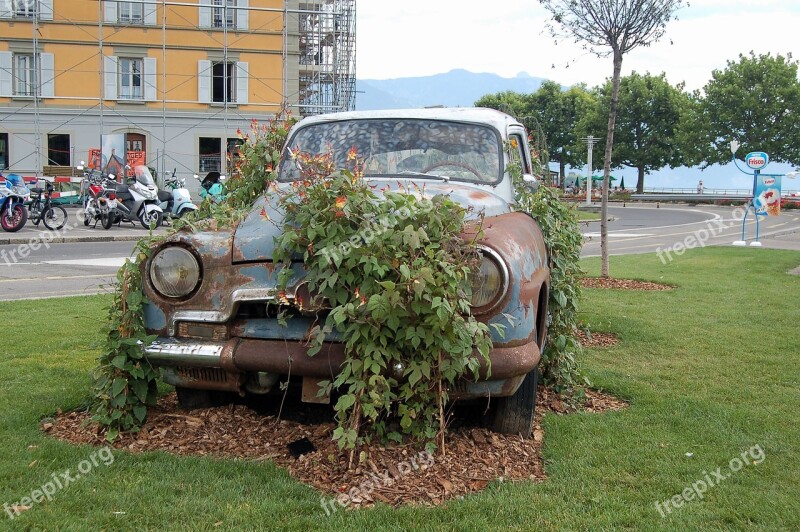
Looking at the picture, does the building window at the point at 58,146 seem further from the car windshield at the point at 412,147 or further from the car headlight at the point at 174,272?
the car headlight at the point at 174,272

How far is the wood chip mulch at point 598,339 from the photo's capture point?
7168 millimetres

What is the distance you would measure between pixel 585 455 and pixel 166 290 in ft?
7.88

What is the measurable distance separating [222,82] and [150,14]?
4.36m

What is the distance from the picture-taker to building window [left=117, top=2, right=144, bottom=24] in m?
35.4

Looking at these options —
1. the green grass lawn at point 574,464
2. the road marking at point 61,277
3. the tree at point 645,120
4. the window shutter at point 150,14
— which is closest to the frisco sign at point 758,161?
the green grass lawn at point 574,464

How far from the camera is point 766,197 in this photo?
67.3 ft

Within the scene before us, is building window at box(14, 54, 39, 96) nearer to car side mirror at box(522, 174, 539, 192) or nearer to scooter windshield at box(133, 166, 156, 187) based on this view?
scooter windshield at box(133, 166, 156, 187)

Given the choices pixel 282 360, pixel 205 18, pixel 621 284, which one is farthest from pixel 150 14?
pixel 282 360

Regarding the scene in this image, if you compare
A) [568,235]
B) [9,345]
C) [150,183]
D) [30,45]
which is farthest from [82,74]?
[568,235]

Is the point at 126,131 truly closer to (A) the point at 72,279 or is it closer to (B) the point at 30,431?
(A) the point at 72,279

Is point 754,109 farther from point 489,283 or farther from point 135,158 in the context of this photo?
point 489,283

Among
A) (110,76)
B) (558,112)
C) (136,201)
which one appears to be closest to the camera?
(136,201)

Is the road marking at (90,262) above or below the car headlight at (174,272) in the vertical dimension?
below

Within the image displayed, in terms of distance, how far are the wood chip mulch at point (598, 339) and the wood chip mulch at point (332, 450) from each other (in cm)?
243
